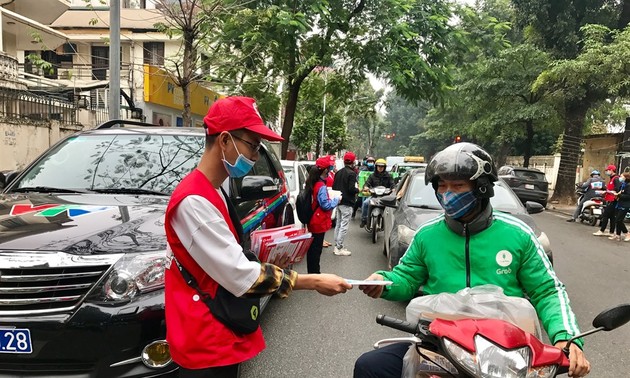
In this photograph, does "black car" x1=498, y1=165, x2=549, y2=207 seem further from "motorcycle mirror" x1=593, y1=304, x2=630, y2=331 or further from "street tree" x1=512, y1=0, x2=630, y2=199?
"motorcycle mirror" x1=593, y1=304, x2=630, y2=331

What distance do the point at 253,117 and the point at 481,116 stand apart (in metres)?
26.8

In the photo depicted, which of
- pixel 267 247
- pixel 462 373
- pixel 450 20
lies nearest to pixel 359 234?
pixel 450 20

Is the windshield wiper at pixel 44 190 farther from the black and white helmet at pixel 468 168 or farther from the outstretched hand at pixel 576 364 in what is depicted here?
the outstretched hand at pixel 576 364

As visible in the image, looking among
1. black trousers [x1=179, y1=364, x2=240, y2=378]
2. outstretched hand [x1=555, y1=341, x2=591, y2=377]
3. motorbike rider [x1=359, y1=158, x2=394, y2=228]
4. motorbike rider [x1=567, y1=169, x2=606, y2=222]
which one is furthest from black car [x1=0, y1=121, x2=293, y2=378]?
motorbike rider [x1=567, y1=169, x2=606, y2=222]

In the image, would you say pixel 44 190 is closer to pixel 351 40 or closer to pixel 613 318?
pixel 613 318

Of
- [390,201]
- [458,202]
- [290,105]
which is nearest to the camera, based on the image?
[458,202]

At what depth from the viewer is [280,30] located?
40.4ft

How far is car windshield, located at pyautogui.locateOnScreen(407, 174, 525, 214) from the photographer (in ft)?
19.1

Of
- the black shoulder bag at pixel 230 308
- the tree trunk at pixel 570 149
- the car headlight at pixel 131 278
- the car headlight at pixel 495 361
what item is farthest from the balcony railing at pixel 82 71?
the car headlight at pixel 495 361

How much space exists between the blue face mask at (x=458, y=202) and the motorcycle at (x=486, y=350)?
60 cm

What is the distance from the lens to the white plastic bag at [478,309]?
5.53ft

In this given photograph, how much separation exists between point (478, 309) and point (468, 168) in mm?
611

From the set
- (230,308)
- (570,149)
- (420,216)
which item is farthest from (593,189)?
(230,308)

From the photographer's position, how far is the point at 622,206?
35.7 feet
